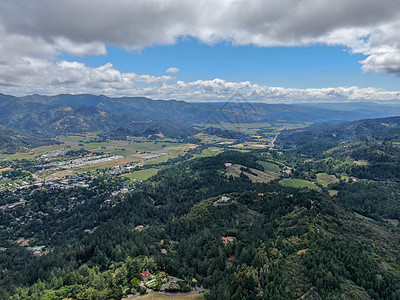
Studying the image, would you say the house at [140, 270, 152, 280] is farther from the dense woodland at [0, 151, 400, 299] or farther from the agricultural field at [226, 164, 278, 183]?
the agricultural field at [226, 164, 278, 183]

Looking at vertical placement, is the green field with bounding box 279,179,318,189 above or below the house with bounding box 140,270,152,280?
below

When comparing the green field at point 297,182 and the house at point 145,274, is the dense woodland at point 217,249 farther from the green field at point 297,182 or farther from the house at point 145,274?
the green field at point 297,182

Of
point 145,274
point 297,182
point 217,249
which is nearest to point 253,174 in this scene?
point 297,182

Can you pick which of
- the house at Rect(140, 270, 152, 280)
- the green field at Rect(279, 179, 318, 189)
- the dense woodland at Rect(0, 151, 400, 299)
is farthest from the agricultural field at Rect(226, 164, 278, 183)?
the house at Rect(140, 270, 152, 280)

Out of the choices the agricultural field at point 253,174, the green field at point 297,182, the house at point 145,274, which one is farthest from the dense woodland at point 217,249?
the agricultural field at point 253,174

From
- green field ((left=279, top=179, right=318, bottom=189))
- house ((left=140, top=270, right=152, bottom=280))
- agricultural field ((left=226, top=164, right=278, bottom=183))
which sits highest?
house ((left=140, top=270, right=152, bottom=280))

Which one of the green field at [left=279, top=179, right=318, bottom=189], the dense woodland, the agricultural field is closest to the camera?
the dense woodland

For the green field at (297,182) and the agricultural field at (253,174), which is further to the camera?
the agricultural field at (253,174)

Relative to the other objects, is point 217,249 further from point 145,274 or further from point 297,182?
point 297,182

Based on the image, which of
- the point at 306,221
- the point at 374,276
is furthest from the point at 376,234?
the point at 374,276

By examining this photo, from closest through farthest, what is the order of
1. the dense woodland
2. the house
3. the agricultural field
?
the dense woodland
the house
the agricultural field

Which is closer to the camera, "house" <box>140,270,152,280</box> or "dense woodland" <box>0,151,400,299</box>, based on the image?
"dense woodland" <box>0,151,400,299</box>

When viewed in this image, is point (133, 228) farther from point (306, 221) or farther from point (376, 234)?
point (376, 234)
